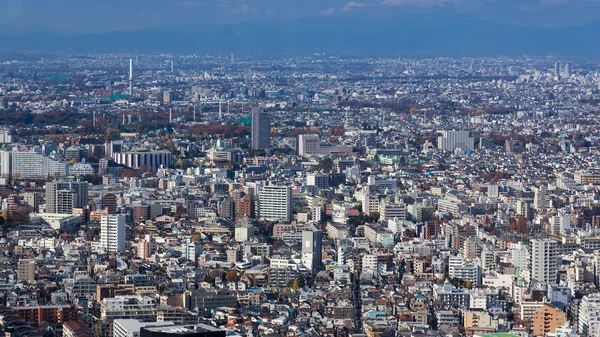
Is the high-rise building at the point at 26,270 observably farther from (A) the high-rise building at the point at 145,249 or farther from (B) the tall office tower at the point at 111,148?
(B) the tall office tower at the point at 111,148

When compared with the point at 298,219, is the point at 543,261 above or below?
above

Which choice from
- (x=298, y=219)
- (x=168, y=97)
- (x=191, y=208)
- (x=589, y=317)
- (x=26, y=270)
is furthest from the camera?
(x=168, y=97)

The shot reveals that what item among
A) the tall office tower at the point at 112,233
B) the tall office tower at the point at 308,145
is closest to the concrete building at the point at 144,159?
the tall office tower at the point at 308,145

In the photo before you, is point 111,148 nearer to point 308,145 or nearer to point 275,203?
point 308,145

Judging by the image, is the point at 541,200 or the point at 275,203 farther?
the point at 541,200

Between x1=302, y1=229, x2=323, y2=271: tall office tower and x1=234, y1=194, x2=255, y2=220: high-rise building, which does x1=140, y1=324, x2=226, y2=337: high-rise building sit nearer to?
x1=302, y1=229, x2=323, y2=271: tall office tower

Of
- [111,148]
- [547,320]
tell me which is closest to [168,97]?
[111,148]
